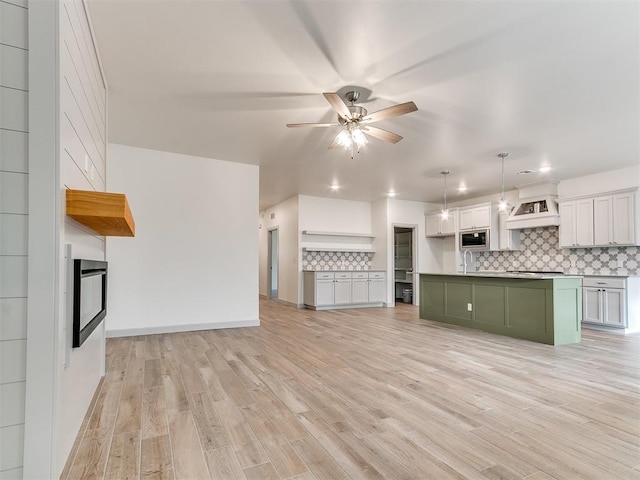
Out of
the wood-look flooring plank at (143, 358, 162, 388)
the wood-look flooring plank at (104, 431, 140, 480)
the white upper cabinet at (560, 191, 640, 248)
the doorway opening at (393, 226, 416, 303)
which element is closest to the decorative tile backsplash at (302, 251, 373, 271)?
the doorway opening at (393, 226, 416, 303)

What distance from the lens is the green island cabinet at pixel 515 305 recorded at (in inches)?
175

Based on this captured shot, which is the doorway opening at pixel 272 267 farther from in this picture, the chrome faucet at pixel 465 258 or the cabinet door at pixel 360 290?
the chrome faucet at pixel 465 258

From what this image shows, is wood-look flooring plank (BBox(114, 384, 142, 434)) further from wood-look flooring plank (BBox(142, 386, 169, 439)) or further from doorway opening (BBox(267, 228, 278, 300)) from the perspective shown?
doorway opening (BBox(267, 228, 278, 300))

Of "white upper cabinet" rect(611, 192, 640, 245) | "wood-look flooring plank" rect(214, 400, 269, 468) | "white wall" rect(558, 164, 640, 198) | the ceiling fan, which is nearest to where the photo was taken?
"wood-look flooring plank" rect(214, 400, 269, 468)

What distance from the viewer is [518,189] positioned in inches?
279

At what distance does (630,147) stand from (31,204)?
634 cm

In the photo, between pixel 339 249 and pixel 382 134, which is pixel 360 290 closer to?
pixel 339 249

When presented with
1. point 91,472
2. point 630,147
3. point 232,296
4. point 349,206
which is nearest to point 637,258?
point 630,147

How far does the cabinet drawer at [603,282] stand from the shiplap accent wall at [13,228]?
7003 millimetres

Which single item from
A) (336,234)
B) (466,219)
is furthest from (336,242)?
(466,219)

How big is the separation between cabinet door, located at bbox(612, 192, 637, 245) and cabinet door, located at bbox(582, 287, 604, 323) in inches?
33.5

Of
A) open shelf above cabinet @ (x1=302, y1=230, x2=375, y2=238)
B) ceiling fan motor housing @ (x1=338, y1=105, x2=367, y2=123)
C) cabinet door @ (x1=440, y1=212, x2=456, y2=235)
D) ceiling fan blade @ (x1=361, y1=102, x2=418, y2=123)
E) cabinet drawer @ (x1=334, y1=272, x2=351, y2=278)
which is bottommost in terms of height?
cabinet drawer @ (x1=334, y1=272, x2=351, y2=278)

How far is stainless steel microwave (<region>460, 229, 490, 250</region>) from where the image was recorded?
743cm

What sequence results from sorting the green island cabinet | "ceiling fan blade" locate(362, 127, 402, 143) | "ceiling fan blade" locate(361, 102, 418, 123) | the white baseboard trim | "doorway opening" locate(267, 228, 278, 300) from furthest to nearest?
"doorway opening" locate(267, 228, 278, 300) → the white baseboard trim → the green island cabinet → "ceiling fan blade" locate(362, 127, 402, 143) → "ceiling fan blade" locate(361, 102, 418, 123)
